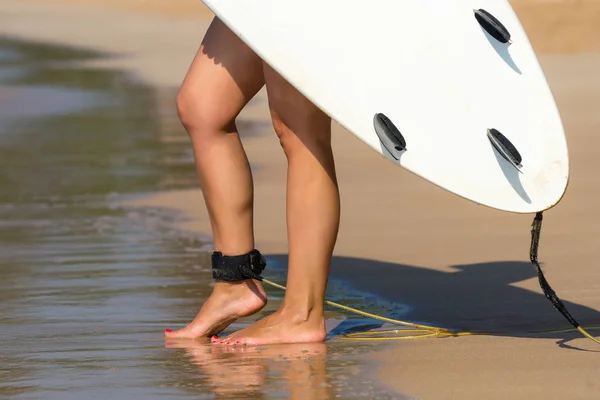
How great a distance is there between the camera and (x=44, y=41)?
2638 cm

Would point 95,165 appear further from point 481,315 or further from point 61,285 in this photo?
point 481,315

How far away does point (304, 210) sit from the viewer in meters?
4.77

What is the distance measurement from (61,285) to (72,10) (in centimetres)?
3222

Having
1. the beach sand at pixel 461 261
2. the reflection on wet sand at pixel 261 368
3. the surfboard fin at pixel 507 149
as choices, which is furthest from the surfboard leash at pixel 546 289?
the reflection on wet sand at pixel 261 368

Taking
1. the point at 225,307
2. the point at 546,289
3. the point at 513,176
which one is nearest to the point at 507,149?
the point at 513,176

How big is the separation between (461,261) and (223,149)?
5.79 feet

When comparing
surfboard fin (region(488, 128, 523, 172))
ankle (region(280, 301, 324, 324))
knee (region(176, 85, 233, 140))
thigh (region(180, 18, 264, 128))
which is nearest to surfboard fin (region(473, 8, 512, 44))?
surfboard fin (region(488, 128, 523, 172))

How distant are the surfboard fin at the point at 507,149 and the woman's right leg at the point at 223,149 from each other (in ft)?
2.56

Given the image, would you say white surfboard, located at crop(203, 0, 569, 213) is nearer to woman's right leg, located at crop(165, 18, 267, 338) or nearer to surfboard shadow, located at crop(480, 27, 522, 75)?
surfboard shadow, located at crop(480, 27, 522, 75)

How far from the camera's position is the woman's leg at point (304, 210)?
15.5 feet

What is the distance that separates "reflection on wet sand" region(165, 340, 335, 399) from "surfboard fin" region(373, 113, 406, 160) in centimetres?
62

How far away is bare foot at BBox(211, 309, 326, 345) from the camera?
4.80 metres

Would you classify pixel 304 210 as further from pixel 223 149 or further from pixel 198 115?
pixel 198 115

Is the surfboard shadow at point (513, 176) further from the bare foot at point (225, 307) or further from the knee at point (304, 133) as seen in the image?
the bare foot at point (225, 307)
